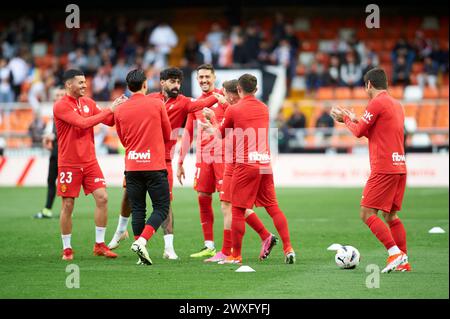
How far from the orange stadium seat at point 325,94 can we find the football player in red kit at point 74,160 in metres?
18.8

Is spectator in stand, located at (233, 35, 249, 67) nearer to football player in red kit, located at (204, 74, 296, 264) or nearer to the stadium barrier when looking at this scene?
the stadium barrier

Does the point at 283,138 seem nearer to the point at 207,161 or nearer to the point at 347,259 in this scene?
the point at 207,161

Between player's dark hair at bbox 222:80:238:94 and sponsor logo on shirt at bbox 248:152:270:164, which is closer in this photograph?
sponsor logo on shirt at bbox 248:152:270:164

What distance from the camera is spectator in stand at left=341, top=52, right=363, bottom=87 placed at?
1225 inches

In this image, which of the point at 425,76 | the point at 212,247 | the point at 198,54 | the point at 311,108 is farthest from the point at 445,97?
the point at 212,247

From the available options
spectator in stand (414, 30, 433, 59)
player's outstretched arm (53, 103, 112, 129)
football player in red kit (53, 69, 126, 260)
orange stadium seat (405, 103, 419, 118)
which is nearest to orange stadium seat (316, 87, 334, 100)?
orange stadium seat (405, 103, 419, 118)

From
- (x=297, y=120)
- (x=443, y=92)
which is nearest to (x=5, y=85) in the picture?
(x=297, y=120)

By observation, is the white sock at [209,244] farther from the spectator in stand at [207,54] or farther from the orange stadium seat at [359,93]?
the spectator in stand at [207,54]

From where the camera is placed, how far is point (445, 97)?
1174 inches

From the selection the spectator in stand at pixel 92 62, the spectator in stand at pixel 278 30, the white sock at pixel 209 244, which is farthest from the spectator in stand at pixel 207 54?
the white sock at pixel 209 244

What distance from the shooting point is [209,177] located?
43.4 feet

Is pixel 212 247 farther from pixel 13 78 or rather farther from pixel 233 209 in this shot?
pixel 13 78

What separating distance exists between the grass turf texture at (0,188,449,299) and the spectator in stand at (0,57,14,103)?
13.6 m

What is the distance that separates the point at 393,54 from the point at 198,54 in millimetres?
6655
